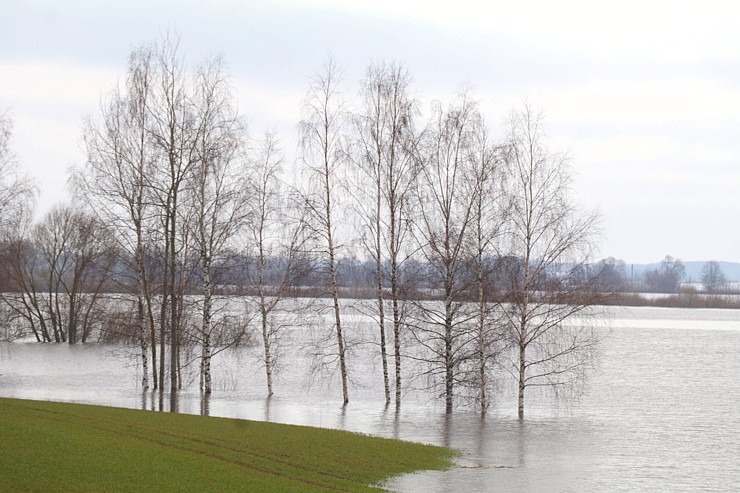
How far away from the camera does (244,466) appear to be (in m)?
21.8

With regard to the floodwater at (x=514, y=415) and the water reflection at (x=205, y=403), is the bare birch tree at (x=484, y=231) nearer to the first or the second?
the floodwater at (x=514, y=415)

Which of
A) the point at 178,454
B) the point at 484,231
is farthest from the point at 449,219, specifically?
the point at 178,454

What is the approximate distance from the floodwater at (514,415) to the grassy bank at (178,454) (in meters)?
1.90

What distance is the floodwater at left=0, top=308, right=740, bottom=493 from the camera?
87.7ft

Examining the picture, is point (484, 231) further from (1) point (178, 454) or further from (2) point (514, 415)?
(1) point (178, 454)

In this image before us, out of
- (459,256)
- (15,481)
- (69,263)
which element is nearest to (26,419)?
(15,481)

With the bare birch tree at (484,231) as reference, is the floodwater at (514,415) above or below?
below

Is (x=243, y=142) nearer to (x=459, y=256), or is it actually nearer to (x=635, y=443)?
(x=459, y=256)

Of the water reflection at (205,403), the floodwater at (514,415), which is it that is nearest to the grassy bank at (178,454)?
the floodwater at (514,415)

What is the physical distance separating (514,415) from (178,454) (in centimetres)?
2272

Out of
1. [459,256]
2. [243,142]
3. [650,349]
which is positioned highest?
[243,142]

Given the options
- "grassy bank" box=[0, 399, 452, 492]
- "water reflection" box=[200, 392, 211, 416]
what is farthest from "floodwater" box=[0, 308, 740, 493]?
"grassy bank" box=[0, 399, 452, 492]

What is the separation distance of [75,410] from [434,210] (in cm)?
1897

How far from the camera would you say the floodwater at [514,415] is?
87.7 feet
